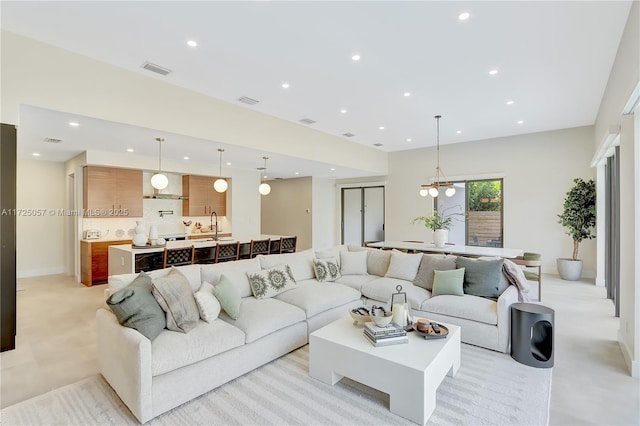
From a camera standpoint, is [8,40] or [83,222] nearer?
[8,40]

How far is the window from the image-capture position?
8.06 m

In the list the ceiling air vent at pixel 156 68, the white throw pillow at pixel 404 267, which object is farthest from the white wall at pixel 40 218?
the white throw pillow at pixel 404 267

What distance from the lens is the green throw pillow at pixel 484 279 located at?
12.2 feet

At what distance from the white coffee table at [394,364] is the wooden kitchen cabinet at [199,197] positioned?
6.16 m

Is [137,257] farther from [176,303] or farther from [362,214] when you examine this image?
[362,214]

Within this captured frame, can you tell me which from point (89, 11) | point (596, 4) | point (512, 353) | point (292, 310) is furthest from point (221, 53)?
point (512, 353)

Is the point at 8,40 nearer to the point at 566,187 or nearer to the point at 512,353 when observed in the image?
the point at 512,353

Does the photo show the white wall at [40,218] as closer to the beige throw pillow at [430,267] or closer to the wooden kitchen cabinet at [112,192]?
the wooden kitchen cabinet at [112,192]

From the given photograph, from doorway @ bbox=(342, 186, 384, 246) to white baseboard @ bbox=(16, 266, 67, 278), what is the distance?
7.79m

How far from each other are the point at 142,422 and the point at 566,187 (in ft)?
28.2

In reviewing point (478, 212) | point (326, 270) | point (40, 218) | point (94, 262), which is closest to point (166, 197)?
point (94, 262)

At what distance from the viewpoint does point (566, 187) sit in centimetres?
709

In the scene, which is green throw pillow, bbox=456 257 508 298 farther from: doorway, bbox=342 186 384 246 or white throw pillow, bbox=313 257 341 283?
doorway, bbox=342 186 384 246

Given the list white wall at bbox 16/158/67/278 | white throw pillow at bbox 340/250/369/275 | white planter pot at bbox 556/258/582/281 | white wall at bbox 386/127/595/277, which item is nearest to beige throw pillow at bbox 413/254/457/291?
white throw pillow at bbox 340/250/369/275
